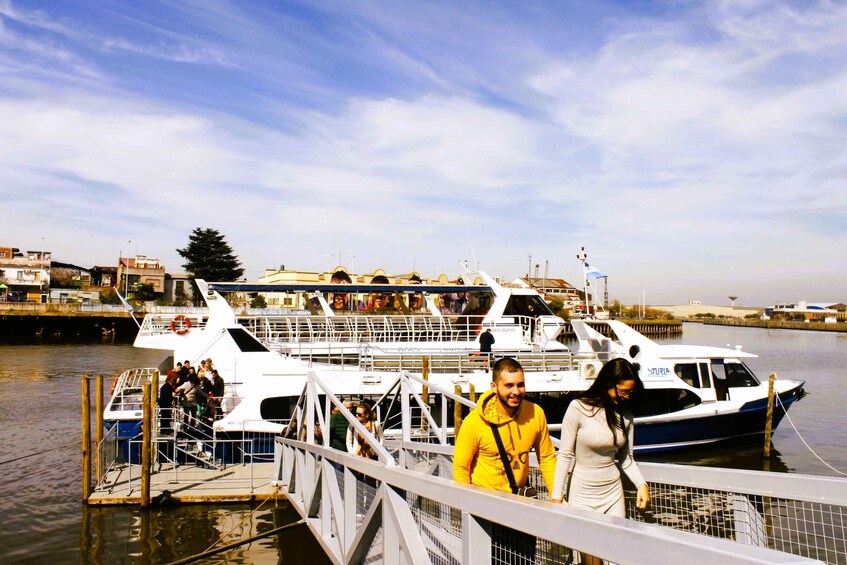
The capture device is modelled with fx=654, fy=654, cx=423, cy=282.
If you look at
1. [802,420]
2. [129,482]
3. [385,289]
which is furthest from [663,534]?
[802,420]

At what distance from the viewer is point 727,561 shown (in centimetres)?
219

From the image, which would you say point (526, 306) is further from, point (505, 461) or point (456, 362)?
point (505, 461)

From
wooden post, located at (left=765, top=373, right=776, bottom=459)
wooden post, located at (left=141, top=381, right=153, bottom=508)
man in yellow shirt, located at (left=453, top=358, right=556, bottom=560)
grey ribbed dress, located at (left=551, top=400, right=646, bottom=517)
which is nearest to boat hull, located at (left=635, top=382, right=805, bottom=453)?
wooden post, located at (left=765, top=373, right=776, bottom=459)

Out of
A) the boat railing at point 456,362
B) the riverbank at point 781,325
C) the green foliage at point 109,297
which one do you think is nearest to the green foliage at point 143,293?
the green foliage at point 109,297

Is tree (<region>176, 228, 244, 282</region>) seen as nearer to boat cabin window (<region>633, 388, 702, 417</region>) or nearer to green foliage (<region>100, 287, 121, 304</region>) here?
green foliage (<region>100, 287, 121, 304</region>)

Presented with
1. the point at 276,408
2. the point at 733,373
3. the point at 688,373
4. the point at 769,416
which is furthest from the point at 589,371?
the point at 733,373

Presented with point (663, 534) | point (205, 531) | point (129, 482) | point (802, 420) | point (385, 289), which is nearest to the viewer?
point (663, 534)

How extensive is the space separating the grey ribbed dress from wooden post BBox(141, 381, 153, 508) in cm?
1011

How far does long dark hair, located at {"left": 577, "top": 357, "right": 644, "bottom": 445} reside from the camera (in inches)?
171

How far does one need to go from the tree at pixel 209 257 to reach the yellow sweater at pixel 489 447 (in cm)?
7481

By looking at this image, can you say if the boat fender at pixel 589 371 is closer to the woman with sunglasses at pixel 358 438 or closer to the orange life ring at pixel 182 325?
the woman with sunglasses at pixel 358 438

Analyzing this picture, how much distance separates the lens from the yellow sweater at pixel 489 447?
4.48 meters

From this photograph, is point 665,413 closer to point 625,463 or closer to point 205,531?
point 205,531

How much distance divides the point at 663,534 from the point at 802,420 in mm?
28308
